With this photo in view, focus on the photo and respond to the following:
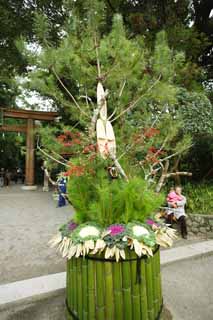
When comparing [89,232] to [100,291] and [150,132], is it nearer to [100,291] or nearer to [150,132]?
[100,291]

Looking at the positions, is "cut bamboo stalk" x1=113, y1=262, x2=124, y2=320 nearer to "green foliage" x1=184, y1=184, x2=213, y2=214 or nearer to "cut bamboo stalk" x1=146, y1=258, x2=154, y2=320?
"cut bamboo stalk" x1=146, y1=258, x2=154, y2=320

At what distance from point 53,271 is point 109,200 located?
1536mm

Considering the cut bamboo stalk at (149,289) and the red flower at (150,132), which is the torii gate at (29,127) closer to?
the red flower at (150,132)

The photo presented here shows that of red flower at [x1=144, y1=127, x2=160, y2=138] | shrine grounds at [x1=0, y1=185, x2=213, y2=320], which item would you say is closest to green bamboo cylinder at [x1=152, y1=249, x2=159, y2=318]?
shrine grounds at [x1=0, y1=185, x2=213, y2=320]

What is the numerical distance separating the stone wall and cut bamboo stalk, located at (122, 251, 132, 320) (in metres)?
2.98

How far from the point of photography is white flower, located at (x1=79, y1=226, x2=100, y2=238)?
4.78ft

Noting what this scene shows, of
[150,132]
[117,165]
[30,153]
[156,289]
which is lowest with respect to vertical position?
[156,289]

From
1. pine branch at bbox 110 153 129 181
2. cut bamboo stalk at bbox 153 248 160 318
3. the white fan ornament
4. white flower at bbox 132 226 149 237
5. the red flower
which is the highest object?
the red flower

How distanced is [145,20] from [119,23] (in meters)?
3.49

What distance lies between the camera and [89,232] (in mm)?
1468

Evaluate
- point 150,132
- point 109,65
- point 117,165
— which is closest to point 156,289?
point 117,165

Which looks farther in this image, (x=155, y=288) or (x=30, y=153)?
(x=30, y=153)

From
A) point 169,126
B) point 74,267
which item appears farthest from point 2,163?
point 74,267

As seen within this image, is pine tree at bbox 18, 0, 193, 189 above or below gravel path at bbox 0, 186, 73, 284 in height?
above
